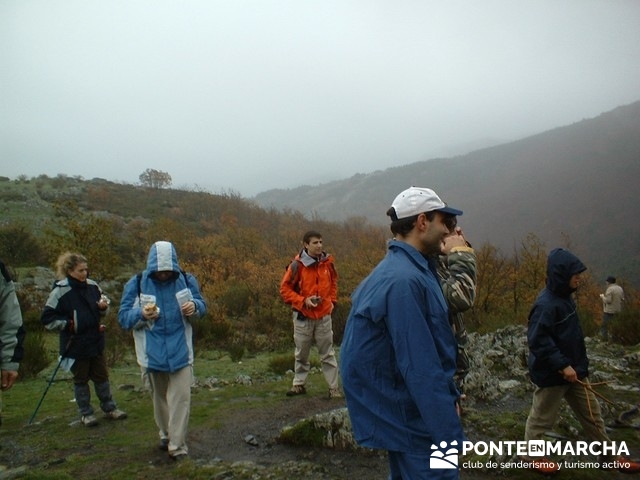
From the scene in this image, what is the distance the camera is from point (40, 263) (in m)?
20.5

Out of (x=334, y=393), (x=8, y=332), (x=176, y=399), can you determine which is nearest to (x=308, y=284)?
(x=334, y=393)

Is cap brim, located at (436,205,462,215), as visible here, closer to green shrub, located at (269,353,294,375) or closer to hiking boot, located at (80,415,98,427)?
hiking boot, located at (80,415,98,427)

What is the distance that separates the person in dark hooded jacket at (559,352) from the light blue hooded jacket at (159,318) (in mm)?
3057

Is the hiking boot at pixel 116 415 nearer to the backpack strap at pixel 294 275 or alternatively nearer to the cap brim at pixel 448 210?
the backpack strap at pixel 294 275

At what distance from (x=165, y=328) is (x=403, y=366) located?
119 inches

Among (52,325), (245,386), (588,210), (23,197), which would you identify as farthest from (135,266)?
(588,210)

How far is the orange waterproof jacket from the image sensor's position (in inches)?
240

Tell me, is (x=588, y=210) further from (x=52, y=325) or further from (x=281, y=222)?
(x=52, y=325)

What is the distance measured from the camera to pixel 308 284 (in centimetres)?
612

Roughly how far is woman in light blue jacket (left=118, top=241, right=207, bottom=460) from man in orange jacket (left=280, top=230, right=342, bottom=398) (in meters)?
1.79

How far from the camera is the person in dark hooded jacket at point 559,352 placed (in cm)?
385

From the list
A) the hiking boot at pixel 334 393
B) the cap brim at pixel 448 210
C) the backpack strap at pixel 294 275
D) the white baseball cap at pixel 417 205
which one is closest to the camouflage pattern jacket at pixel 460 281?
the cap brim at pixel 448 210

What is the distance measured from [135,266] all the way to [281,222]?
643 inches

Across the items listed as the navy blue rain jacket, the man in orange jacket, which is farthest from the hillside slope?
the navy blue rain jacket
